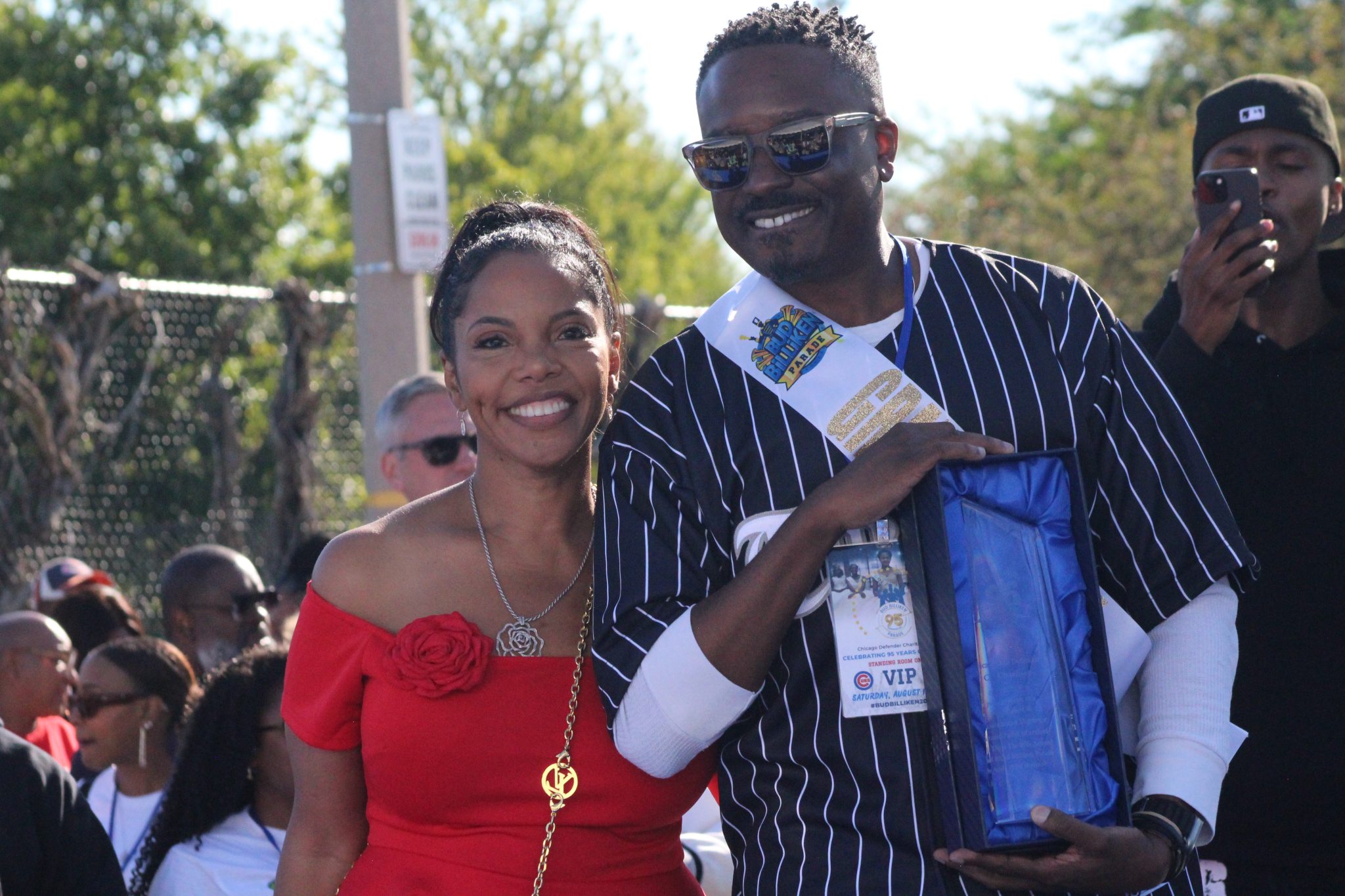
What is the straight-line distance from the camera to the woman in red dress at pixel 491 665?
2846 millimetres

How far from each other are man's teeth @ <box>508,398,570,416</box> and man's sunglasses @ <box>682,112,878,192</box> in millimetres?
559

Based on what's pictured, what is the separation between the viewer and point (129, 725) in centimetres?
518

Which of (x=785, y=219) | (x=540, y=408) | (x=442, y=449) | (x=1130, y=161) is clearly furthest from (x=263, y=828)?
(x=1130, y=161)

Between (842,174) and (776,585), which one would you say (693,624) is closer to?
(776,585)

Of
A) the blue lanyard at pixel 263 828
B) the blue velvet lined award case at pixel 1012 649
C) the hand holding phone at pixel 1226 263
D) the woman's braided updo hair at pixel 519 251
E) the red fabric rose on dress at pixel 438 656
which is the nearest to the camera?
the blue velvet lined award case at pixel 1012 649

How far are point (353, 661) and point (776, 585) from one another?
983 mm

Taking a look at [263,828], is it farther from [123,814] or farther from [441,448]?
[441,448]

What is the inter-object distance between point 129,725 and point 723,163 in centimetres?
351

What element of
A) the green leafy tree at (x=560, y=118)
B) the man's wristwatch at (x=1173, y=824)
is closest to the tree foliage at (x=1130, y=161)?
the green leafy tree at (x=560, y=118)

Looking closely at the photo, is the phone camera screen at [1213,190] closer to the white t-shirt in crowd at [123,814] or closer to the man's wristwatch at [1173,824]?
the man's wristwatch at [1173,824]

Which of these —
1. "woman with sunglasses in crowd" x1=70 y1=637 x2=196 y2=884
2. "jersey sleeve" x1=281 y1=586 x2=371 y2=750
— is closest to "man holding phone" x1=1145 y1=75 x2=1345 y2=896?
"jersey sleeve" x1=281 y1=586 x2=371 y2=750

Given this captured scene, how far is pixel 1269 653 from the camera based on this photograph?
334 centimetres

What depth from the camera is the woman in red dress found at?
285cm

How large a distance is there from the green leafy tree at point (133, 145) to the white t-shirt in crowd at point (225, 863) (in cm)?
1748
